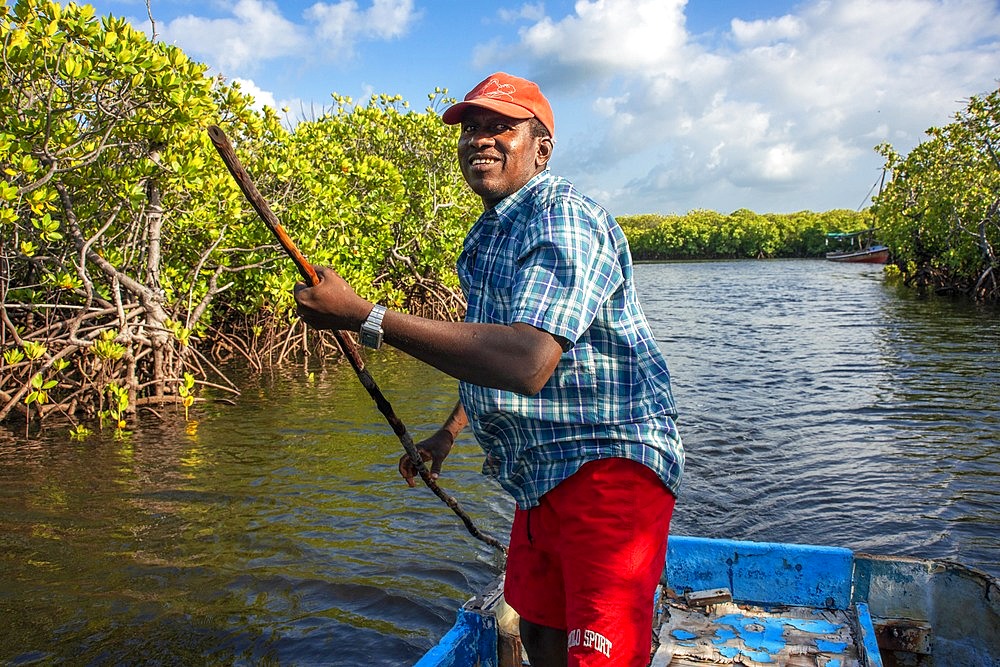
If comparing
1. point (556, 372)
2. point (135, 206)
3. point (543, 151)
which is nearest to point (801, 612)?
point (556, 372)

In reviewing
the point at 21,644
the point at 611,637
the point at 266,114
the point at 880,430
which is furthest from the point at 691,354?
the point at 611,637

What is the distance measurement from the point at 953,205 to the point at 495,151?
22064mm

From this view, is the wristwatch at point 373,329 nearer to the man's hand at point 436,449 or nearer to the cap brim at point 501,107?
the cap brim at point 501,107

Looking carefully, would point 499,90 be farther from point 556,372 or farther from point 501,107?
point 556,372

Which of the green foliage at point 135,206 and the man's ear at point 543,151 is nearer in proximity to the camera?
the man's ear at point 543,151

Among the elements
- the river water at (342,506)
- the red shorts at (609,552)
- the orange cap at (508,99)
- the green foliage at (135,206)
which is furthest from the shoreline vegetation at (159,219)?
the red shorts at (609,552)

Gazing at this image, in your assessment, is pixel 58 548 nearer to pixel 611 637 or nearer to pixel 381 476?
pixel 381 476

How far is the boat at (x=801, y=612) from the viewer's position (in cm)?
327

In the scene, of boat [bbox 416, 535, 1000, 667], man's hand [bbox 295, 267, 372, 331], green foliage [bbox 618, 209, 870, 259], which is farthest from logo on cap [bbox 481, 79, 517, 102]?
green foliage [bbox 618, 209, 870, 259]

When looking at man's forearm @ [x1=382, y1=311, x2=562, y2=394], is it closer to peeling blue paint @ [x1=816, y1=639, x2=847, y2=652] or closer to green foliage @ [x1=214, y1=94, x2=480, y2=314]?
peeling blue paint @ [x1=816, y1=639, x2=847, y2=652]

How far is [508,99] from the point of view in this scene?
2.15 m

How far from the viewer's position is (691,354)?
14.8 metres

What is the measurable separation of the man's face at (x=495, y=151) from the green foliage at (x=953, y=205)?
19505 millimetres

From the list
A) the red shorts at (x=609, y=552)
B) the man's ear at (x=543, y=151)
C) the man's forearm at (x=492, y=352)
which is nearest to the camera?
the man's forearm at (x=492, y=352)
